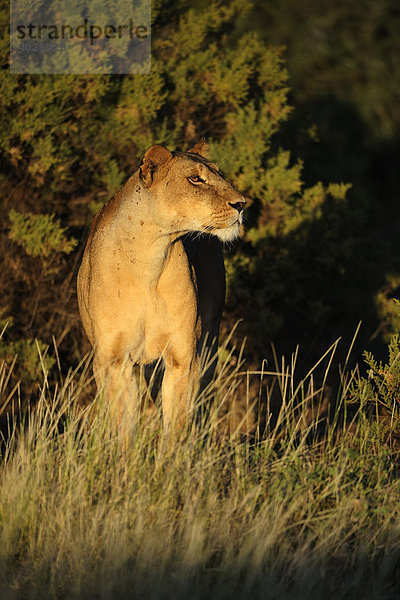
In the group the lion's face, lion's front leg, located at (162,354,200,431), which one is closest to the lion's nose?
the lion's face

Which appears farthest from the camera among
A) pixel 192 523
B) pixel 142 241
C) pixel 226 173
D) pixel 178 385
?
pixel 226 173

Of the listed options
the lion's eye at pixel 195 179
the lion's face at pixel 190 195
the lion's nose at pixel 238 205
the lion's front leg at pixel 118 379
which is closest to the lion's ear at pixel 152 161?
the lion's face at pixel 190 195

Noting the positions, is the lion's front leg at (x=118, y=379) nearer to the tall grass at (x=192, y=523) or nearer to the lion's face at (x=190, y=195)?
the tall grass at (x=192, y=523)

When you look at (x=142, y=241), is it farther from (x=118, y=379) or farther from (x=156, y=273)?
(x=118, y=379)

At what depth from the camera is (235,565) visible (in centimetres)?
387

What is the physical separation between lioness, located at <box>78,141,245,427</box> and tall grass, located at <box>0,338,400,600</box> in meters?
0.66

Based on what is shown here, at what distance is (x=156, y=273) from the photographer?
17.6 ft

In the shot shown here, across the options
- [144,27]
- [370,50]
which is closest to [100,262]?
[144,27]

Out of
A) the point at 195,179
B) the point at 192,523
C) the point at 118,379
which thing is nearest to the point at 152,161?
the point at 195,179

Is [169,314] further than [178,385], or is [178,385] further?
[178,385]

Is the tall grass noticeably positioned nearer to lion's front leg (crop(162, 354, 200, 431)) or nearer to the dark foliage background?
lion's front leg (crop(162, 354, 200, 431))

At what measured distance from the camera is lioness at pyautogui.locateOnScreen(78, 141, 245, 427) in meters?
5.18

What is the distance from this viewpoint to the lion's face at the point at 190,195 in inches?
202

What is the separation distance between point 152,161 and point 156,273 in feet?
1.96
